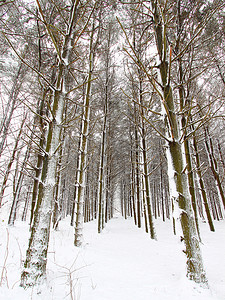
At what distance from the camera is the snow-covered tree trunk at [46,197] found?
1544 mm

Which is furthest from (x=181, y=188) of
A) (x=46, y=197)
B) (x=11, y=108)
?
(x=11, y=108)

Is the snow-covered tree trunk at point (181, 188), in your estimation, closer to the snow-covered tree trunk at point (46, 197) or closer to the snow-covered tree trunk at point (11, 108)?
the snow-covered tree trunk at point (46, 197)

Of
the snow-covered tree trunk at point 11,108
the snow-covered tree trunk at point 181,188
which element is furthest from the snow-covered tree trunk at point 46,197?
the snow-covered tree trunk at point 11,108

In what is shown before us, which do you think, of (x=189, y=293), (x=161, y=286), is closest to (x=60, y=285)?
(x=161, y=286)

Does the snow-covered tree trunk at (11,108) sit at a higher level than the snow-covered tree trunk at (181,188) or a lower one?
higher

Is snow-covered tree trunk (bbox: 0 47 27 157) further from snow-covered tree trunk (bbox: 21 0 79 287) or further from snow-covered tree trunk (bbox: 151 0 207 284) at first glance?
snow-covered tree trunk (bbox: 151 0 207 284)

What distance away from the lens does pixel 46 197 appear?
1.78 meters

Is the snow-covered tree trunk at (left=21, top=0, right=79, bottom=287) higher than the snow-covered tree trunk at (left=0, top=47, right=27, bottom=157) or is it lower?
lower

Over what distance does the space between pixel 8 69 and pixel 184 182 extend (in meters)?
7.53

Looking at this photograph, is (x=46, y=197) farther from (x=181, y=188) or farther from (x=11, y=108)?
(x=11, y=108)

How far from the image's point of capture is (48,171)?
74.0 inches

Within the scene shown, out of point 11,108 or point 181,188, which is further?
point 11,108

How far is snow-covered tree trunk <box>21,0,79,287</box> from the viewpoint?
1.54 metres

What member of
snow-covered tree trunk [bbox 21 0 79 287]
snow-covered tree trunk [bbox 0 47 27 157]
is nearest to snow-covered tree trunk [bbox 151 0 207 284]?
snow-covered tree trunk [bbox 21 0 79 287]
